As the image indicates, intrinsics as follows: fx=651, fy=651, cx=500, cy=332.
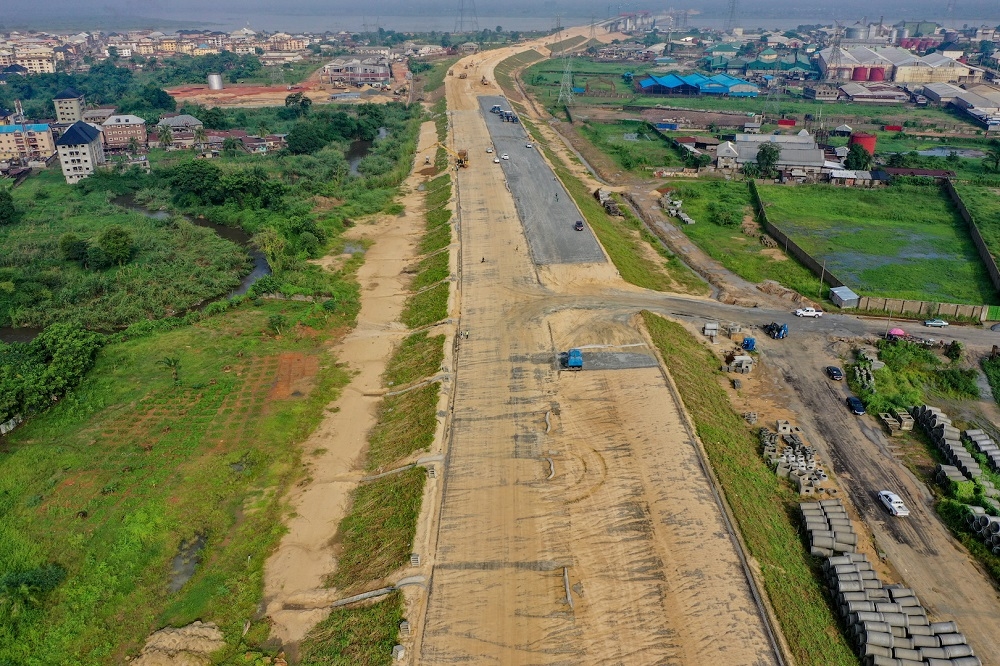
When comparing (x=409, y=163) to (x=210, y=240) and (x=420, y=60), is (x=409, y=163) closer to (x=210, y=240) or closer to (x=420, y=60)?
(x=210, y=240)

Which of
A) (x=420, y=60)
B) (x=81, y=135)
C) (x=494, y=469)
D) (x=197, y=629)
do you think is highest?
(x=420, y=60)

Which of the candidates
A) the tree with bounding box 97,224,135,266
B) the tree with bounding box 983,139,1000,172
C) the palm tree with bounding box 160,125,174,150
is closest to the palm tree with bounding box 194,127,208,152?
the palm tree with bounding box 160,125,174,150

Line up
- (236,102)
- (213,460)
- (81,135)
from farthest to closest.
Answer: (236,102) < (81,135) < (213,460)

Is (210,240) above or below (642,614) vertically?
above

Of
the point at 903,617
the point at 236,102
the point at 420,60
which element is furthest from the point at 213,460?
the point at 420,60

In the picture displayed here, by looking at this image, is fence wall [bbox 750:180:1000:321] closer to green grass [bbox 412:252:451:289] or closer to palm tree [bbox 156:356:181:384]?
green grass [bbox 412:252:451:289]

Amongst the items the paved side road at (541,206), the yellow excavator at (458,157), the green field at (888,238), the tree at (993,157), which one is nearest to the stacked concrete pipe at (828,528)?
the paved side road at (541,206)

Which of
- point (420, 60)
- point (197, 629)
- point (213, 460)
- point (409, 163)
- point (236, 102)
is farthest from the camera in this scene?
point (420, 60)
